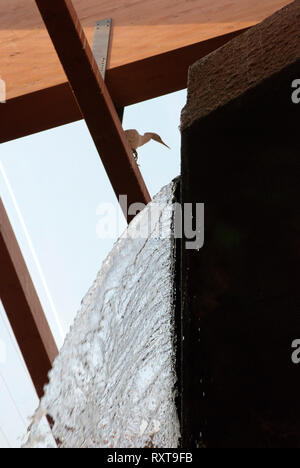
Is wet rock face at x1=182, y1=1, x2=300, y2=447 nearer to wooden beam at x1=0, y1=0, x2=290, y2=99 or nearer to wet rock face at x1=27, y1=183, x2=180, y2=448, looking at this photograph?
wet rock face at x1=27, y1=183, x2=180, y2=448

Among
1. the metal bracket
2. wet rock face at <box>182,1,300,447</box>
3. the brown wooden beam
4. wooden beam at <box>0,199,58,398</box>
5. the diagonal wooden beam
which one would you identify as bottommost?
wet rock face at <box>182,1,300,447</box>

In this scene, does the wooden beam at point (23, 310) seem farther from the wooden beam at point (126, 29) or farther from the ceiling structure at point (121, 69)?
the wooden beam at point (126, 29)

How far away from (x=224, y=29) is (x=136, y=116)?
86 centimetres

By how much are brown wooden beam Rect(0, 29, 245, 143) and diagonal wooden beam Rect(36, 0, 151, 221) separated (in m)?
0.43

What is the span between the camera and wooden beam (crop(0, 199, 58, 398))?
314 centimetres

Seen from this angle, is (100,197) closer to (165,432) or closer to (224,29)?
(224,29)

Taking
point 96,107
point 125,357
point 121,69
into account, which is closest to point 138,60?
point 121,69

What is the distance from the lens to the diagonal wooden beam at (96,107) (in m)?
2.63

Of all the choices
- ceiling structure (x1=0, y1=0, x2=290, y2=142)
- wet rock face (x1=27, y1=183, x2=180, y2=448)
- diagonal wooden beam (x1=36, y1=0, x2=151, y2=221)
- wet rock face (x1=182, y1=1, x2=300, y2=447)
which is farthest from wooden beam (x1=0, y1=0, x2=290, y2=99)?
wet rock face (x1=182, y1=1, x2=300, y2=447)

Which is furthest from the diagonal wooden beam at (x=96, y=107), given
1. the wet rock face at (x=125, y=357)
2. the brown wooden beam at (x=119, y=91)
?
the wet rock face at (x=125, y=357)

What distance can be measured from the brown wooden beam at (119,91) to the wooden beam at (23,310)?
422 mm

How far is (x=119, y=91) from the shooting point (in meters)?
3.19

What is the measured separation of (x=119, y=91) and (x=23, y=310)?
106 centimetres

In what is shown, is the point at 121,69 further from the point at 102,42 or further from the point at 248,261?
the point at 248,261
